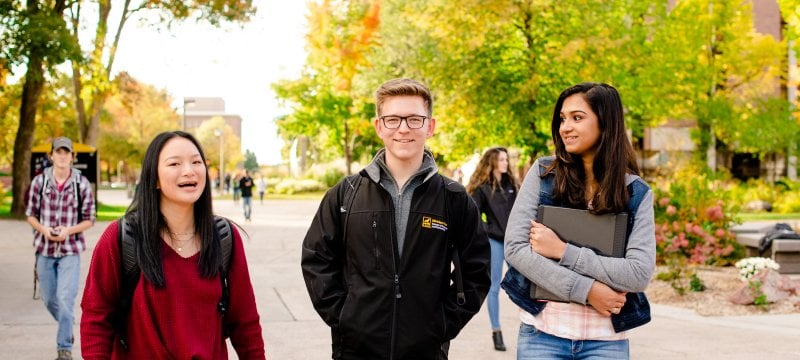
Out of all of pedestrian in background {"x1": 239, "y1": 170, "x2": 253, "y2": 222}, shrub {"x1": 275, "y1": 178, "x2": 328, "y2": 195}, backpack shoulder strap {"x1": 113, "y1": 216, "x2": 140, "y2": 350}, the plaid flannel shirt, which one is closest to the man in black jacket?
backpack shoulder strap {"x1": 113, "y1": 216, "x2": 140, "y2": 350}

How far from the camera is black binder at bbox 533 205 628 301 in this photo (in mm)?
3258

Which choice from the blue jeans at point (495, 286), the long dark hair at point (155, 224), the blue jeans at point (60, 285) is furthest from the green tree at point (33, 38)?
the long dark hair at point (155, 224)

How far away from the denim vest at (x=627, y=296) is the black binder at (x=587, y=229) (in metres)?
0.06

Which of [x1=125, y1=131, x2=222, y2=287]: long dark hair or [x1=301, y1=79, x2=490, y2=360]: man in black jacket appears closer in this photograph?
[x1=125, y1=131, x2=222, y2=287]: long dark hair

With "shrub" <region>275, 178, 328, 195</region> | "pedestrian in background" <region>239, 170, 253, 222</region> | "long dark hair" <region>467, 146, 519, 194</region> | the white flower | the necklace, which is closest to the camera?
the necklace

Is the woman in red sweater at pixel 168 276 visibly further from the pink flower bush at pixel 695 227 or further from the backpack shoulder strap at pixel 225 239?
the pink flower bush at pixel 695 227

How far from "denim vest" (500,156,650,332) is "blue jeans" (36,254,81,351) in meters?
4.46

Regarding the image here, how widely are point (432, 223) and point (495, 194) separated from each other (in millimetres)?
4678

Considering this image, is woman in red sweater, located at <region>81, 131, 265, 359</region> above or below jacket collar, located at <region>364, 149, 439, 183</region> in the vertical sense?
below

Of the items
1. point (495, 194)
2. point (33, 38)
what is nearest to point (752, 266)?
point (495, 194)

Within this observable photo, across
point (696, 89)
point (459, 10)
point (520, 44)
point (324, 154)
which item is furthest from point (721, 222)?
point (324, 154)

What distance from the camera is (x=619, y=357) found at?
3242 millimetres

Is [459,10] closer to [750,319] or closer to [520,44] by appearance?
[520,44]

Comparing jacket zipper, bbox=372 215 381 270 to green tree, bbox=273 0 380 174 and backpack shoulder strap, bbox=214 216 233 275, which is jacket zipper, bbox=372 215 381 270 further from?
green tree, bbox=273 0 380 174
